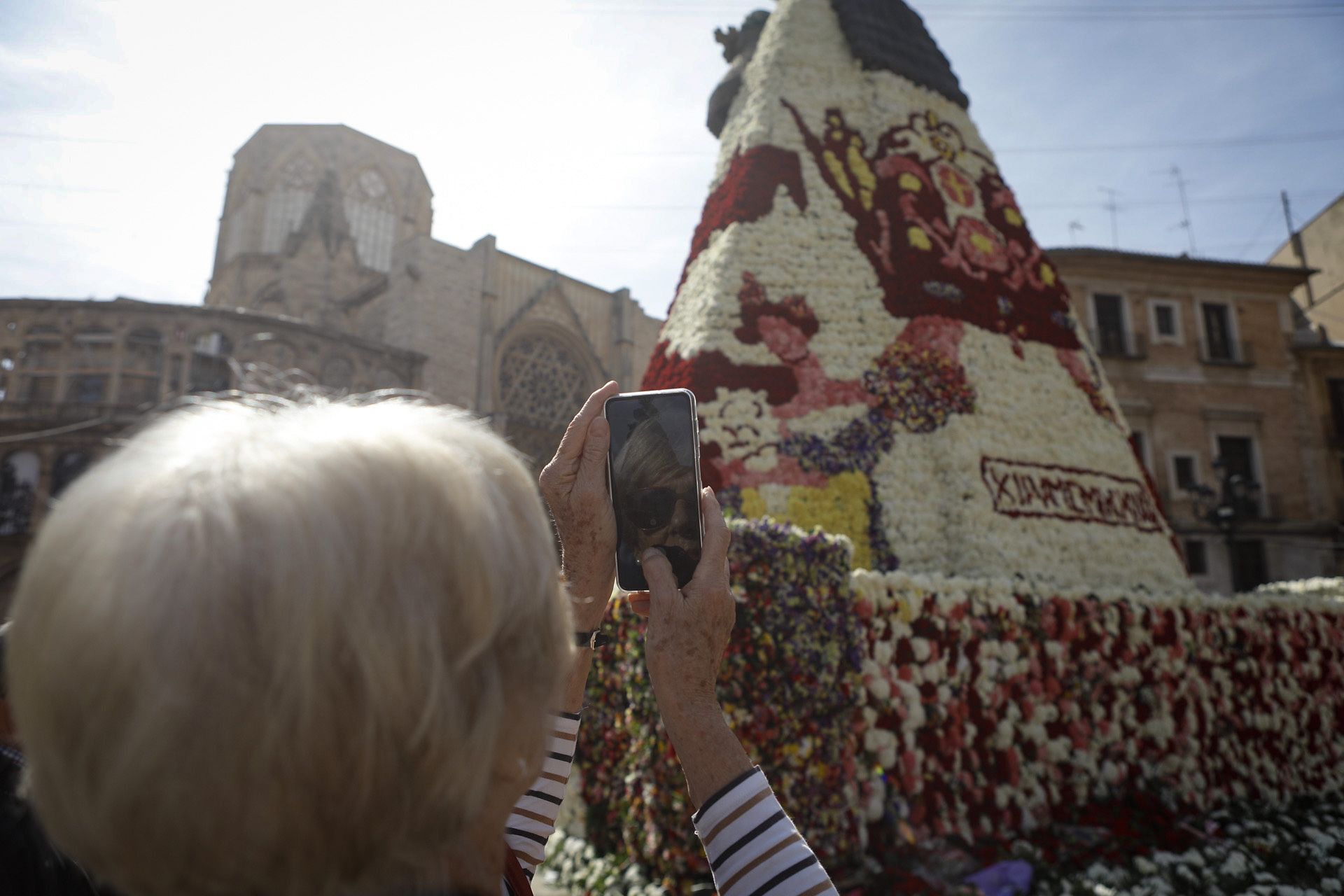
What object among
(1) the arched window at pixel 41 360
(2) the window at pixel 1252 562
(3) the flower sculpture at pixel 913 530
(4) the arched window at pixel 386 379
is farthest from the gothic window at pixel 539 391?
(2) the window at pixel 1252 562

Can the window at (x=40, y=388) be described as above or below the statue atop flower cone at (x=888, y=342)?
above

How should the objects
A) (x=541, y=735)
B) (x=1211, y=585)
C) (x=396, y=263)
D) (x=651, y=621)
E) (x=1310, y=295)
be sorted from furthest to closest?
(x=1310, y=295) < (x=396, y=263) < (x=1211, y=585) < (x=651, y=621) < (x=541, y=735)

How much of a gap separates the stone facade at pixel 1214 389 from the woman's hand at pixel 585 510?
21948 millimetres

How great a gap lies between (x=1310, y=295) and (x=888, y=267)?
93.1 feet

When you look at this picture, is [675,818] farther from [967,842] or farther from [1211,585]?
[1211,585]

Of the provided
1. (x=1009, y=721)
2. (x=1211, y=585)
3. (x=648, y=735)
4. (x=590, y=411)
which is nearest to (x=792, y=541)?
(x=648, y=735)

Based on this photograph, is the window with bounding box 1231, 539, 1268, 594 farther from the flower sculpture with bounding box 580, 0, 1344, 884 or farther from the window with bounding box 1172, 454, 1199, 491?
the flower sculpture with bounding box 580, 0, 1344, 884

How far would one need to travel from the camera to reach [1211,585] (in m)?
20.1

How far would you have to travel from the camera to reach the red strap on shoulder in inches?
44.4

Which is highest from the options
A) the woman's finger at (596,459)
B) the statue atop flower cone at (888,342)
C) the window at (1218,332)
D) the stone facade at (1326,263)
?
the stone facade at (1326,263)

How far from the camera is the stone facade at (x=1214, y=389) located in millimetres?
20719

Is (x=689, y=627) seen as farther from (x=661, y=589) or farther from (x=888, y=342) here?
(x=888, y=342)

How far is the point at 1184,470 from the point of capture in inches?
821

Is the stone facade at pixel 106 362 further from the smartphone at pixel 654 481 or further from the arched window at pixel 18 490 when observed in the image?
the smartphone at pixel 654 481
